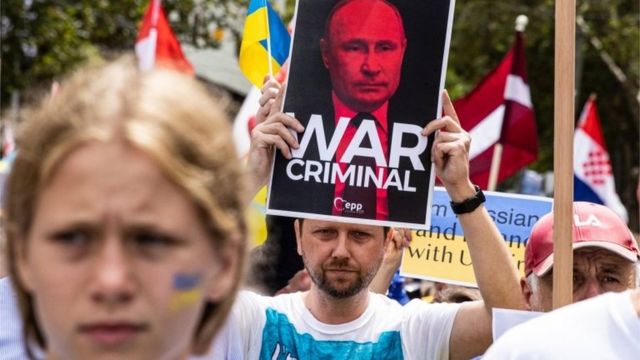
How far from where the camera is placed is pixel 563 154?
146 inches

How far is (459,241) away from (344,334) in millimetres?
1981

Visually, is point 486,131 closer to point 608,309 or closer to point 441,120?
point 441,120

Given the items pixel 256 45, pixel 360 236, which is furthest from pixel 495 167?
pixel 360 236

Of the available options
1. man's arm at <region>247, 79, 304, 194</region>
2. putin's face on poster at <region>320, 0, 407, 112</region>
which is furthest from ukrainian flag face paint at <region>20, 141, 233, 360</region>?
putin's face on poster at <region>320, 0, 407, 112</region>

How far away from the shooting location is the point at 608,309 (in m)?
2.64

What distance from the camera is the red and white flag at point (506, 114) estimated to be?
10.5 metres

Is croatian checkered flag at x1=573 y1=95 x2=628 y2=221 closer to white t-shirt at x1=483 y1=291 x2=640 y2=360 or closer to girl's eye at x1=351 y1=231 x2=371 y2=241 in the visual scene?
girl's eye at x1=351 y1=231 x2=371 y2=241

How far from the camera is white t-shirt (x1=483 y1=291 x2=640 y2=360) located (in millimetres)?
2607

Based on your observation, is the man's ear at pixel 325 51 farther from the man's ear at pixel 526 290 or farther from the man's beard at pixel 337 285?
the man's ear at pixel 526 290

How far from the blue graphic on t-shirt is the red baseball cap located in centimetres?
46

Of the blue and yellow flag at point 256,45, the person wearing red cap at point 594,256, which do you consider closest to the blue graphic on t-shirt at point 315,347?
the person wearing red cap at point 594,256

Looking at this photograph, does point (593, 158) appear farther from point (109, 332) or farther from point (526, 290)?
point (109, 332)

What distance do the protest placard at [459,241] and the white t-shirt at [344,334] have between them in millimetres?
1750

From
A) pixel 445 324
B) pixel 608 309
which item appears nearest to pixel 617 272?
pixel 445 324
